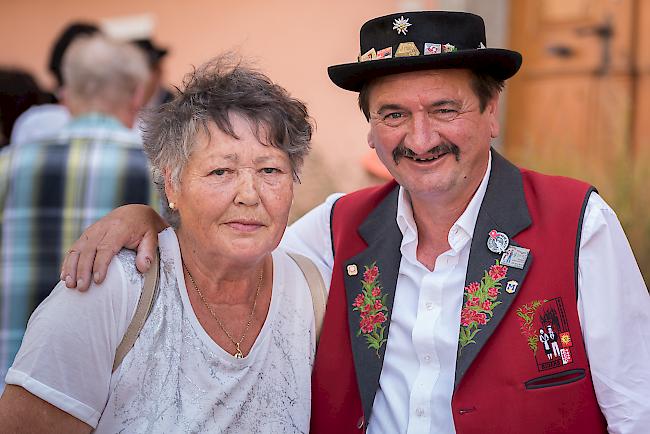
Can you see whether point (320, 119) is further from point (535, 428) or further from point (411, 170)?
point (535, 428)

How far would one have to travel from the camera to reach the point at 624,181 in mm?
4176

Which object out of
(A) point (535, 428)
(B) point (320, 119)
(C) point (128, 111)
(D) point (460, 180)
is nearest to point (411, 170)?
(D) point (460, 180)

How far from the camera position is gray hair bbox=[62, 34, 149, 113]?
149 inches

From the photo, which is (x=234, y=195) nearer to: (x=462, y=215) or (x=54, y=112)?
(x=462, y=215)

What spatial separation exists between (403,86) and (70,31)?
3.16 m

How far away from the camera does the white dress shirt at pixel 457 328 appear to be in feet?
7.43

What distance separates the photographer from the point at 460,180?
97.9 inches

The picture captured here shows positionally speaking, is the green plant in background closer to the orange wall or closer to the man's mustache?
the orange wall

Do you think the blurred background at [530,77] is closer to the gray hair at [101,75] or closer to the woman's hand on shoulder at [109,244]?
the gray hair at [101,75]

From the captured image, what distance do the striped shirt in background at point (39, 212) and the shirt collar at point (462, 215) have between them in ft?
4.14

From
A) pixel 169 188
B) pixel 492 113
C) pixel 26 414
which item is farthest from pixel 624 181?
pixel 26 414

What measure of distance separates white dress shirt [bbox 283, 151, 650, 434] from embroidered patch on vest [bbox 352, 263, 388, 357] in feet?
0.11

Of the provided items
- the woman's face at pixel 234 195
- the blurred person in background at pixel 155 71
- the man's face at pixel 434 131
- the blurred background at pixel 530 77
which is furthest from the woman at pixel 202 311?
the blurred person in background at pixel 155 71

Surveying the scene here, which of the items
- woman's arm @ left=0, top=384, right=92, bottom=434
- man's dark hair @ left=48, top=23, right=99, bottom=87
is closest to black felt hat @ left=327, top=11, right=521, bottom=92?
woman's arm @ left=0, top=384, right=92, bottom=434
